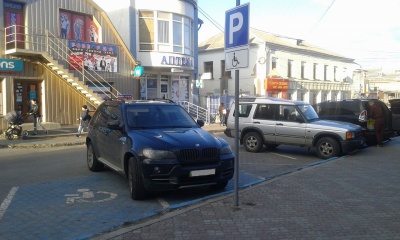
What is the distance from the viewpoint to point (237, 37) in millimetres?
5684

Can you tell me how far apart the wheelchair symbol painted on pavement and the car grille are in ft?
5.32

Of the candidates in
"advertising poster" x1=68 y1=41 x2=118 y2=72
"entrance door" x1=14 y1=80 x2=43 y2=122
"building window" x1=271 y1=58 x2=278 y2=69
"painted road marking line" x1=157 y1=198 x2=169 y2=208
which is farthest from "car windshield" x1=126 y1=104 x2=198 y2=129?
"building window" x1=271 y1=58 x2=278 y2=69

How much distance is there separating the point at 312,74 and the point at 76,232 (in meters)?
41.1

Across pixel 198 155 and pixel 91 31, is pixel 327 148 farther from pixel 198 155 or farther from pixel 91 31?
pixel 91 31

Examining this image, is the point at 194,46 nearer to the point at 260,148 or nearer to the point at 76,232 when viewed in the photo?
the point at 260,148

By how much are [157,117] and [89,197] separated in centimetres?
203

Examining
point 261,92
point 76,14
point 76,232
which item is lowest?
point 76,232

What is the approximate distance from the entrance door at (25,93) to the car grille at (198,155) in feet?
48.0

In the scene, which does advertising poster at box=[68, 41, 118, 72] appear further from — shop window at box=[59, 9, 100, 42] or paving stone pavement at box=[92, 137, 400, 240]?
paving stone pavement at box=[92, 137, 400, 240]

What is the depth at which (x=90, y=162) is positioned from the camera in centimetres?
926

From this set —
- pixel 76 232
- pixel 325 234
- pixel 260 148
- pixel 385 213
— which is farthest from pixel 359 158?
pixel 76 232

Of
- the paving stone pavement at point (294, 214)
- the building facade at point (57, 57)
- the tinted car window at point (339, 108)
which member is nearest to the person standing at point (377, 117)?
the tinted car window at point (339, 108)

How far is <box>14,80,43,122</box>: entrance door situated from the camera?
18359mm

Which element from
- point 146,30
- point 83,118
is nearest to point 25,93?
point 83,118
